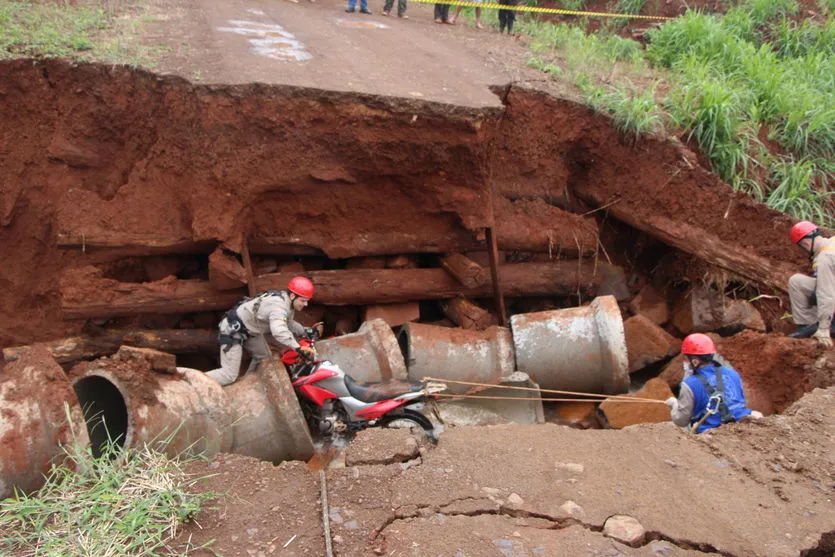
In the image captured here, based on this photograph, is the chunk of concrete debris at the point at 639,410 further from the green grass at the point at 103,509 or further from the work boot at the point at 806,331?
the green grass at the point at 103,509

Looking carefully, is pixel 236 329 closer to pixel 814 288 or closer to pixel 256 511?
pixel 256 511

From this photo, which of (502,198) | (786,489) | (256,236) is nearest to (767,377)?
(786,489)

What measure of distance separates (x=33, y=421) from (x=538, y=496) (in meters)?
2.74

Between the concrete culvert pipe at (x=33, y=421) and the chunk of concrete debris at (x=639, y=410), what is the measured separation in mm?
4288

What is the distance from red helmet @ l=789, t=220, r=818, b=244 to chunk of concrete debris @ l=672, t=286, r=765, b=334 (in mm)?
861

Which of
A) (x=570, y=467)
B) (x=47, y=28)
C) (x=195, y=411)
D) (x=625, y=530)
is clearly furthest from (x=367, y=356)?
(x=47, y=28)

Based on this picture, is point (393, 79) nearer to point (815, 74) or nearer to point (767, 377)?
point (767, 377)

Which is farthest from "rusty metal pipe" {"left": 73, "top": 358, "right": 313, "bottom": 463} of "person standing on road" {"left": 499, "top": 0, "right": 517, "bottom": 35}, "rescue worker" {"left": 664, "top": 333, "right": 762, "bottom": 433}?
"person standing on road" {"left": 499, "top": 0, "right": 517, "bottom": 35}

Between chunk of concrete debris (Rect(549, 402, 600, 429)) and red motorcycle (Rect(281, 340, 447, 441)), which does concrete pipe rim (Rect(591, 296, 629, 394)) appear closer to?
chunk of concrete debris (Rect(549, 402, 600, 429))

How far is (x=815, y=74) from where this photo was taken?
8727mm

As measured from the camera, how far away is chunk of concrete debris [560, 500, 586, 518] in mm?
3377

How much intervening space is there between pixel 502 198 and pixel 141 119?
3.62m

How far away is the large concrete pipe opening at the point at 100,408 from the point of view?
4.57m

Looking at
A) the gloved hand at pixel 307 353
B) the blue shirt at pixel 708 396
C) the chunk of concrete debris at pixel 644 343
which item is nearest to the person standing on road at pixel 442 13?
the chunk of concrete debris at pixel 644 343
